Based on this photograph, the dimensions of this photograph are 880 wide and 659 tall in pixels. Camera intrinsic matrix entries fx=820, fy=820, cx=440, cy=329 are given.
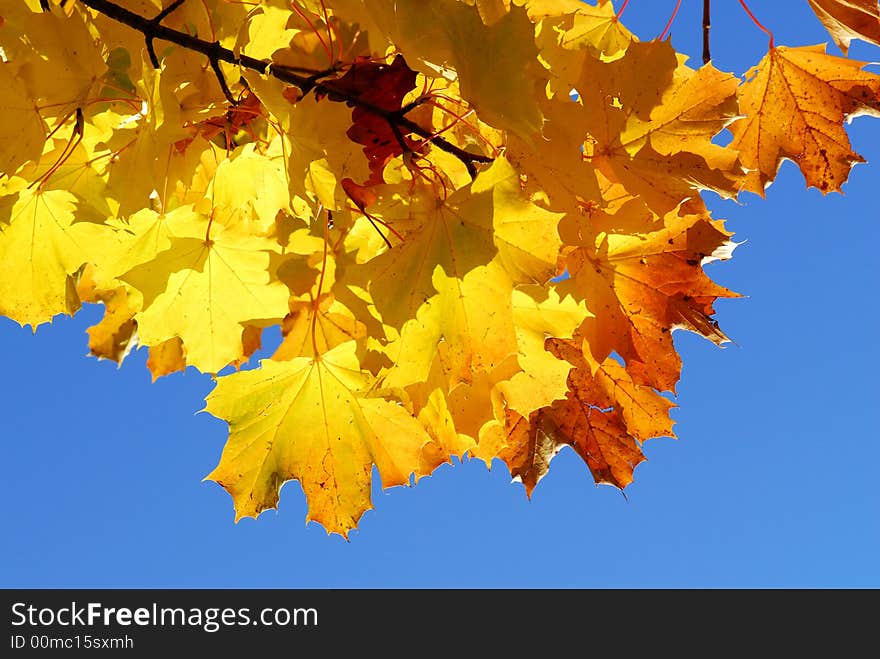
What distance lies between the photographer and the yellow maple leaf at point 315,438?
1.51m

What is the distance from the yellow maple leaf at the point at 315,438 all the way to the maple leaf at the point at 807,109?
3.17ft

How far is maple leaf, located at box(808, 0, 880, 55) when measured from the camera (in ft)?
5.23

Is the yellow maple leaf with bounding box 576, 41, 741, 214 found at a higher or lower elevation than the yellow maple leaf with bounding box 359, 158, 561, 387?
higher

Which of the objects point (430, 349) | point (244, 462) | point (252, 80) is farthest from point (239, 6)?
point (244, 462)

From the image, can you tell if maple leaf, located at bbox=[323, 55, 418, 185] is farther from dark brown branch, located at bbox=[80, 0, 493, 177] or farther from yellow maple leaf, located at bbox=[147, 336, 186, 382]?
yellow maple leaf, located at bbox=[147, 336, 186, 382]

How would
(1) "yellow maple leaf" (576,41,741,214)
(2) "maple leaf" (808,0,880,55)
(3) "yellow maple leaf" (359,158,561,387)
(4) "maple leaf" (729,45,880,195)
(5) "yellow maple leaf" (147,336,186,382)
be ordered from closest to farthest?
1. (3) "yellow maple leaf" (359,158,561,387)
2. (1) "yellow maple leaf" (576,41,741,214)
3. (2) "maple leaf" (808,0,880,55)
4. (4) "maple leaf" (729,45,880,195)
5. (5) "yellow maple leaf" (147,336,186,382)

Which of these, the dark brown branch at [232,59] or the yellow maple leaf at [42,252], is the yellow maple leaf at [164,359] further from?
the dark brown branch at [232,59]

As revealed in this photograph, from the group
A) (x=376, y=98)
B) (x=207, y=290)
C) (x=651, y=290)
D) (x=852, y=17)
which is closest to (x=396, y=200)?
(x=376, y=98)

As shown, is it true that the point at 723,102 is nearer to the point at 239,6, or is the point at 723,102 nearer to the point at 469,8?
the point at 469,8

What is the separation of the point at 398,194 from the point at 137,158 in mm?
416

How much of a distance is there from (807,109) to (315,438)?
1.29 meters

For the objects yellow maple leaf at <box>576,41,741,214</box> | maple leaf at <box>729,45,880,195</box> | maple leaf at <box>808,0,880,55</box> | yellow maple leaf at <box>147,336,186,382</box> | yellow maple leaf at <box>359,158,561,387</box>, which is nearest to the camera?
yellow maple leaf at <box>359,158,561,387</box>

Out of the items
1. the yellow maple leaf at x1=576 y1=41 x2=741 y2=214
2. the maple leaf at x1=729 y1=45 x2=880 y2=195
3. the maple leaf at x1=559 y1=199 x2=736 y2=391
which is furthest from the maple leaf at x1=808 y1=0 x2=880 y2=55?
the maple leaf at x1=559 y1=199 x2=736 y2=391

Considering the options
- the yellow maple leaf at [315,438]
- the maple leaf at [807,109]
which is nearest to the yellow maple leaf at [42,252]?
the yellow maple leaf at [315,438]
